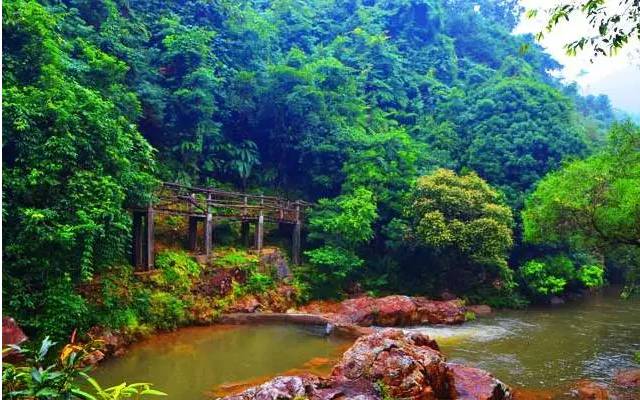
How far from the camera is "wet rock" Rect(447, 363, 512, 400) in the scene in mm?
9047

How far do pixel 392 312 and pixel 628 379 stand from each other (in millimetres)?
7427

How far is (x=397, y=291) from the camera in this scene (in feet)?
70.2

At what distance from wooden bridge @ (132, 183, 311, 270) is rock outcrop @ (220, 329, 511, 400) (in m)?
8.82

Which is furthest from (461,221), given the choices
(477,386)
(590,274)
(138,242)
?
(138,242)

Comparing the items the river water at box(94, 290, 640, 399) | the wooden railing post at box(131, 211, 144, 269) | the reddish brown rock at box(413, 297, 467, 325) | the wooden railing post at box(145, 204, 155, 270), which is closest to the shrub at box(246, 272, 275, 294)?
the river water at box(94, 290, 640, 399)

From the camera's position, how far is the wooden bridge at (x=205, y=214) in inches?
615

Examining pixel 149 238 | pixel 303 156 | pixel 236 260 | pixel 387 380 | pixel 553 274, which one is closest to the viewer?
pixel 387 380

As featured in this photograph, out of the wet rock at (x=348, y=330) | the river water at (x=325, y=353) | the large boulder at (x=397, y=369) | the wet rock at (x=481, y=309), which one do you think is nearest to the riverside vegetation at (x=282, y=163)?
the wet rock at (x=481, y=309)

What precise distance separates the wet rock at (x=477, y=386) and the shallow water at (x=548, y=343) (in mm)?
1699

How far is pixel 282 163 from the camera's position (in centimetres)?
2589

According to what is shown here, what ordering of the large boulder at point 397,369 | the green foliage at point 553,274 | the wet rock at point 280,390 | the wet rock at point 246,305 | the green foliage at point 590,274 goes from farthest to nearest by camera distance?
the green foliage at point 590,274, the green foliage at point 553,274, the wet rock at point 246,305, the large boulder at point 397,369, the wet rock at point 280,390

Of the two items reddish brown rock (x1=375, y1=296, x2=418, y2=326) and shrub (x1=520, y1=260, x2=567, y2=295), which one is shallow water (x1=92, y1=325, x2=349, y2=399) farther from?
shrub (x1=520, y1=260, x2=567, y2=295)

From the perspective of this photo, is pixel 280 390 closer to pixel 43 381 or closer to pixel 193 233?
pixel 43 381

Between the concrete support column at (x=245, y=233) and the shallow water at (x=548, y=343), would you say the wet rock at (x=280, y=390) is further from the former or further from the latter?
the concrete support column at (x=245, y=233)
